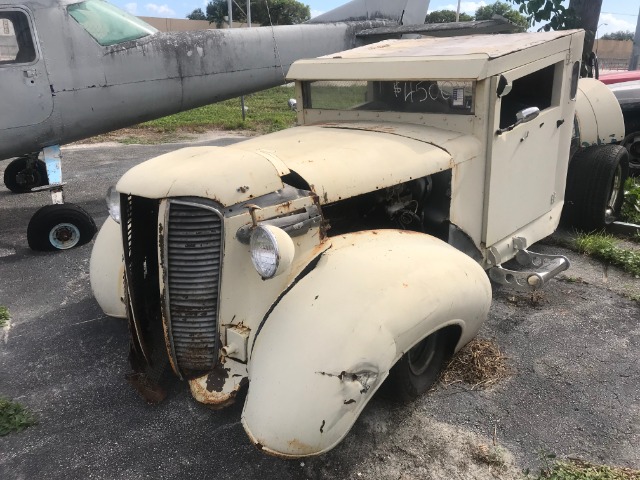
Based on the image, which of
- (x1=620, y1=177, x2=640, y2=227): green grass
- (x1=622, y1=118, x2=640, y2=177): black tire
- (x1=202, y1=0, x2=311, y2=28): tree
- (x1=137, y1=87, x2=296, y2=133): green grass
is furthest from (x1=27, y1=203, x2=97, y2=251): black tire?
(x1=202, y1=0, x2=311, y2=28): tree

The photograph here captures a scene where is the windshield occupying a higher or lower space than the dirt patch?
higher

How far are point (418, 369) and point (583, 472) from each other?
894 millimetres

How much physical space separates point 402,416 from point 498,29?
518 centimetres

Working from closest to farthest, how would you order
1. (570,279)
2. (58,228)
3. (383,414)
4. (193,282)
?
(193,282) < (383,414) < (570,279) < (58,228)

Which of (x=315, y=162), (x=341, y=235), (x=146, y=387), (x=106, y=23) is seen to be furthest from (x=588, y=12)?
(x=146, y=387)

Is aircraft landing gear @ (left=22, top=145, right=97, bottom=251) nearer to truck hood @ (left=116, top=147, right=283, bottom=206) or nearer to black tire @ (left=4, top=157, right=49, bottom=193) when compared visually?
black tire @ (left=4, top=157, right=49, bottom=193)

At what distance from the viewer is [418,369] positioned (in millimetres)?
2969

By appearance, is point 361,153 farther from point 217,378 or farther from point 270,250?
point 217,378

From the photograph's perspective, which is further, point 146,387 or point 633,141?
point 633,141

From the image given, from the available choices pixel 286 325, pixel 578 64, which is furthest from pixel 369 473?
pixel 578 64

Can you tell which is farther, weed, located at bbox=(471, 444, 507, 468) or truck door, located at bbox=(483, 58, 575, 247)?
truck door, located at bbox=(483, 58, 575, 247)

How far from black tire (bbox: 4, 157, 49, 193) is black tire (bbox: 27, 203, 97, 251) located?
2993 mm

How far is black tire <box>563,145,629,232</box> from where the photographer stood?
17.2 feet

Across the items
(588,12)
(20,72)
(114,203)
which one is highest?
(588,12)
